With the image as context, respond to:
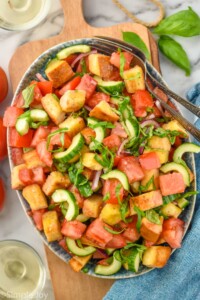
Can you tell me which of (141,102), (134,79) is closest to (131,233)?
(141,102)

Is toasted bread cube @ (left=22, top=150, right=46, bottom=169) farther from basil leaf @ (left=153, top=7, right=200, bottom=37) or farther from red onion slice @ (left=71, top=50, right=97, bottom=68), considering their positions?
basil leaf @ (left=153, top=7, right=200, bottom=37)

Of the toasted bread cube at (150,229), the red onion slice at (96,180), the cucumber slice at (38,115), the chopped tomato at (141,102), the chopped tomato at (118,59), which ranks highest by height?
the chopped tomato at (118,59)

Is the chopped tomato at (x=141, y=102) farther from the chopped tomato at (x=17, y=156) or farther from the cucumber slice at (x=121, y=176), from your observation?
the chopped tomato at (x=17, y=156)

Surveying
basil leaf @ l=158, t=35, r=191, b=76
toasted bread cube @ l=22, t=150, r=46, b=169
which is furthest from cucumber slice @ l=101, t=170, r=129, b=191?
basil leaf @ l=158, t=35, r=191, b=76

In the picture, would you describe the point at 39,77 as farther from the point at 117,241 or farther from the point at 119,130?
the point at 117,241

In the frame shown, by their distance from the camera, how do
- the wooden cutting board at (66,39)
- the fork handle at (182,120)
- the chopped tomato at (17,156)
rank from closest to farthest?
the fork handle at (182,120) → the chopped tomato at (17,156) → the wooden cutting board at (66,39)

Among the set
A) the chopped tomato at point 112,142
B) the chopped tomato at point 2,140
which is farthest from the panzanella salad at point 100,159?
the chopped tomato at point 2,140

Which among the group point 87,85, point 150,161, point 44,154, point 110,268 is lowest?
point 110,268
